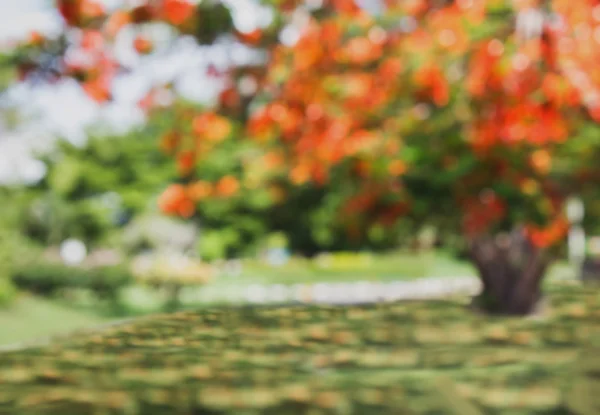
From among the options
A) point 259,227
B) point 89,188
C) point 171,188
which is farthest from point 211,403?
point 89,188

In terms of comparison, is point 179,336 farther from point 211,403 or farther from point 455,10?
point 455,10

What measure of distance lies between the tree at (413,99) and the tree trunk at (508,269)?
60 millimetres

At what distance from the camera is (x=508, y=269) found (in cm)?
869

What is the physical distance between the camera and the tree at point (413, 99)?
6.06 meters

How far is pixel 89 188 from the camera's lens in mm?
55594

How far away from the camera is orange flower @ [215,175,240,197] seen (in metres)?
8.76

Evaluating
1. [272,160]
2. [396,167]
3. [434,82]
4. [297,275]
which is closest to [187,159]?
[272,160]

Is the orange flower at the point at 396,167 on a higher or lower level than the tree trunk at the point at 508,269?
higher

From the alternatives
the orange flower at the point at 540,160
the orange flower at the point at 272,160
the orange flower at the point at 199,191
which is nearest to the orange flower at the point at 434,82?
the orange flower at the point at 540,160

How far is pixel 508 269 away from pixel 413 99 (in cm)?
255

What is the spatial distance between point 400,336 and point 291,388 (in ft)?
1.77

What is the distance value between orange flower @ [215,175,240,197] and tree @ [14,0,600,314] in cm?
77

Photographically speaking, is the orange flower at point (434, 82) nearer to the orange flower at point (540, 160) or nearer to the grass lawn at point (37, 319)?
the orange flower at point (540, 160)

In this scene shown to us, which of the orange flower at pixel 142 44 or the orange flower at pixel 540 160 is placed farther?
the orange flower at pixel 540 160
